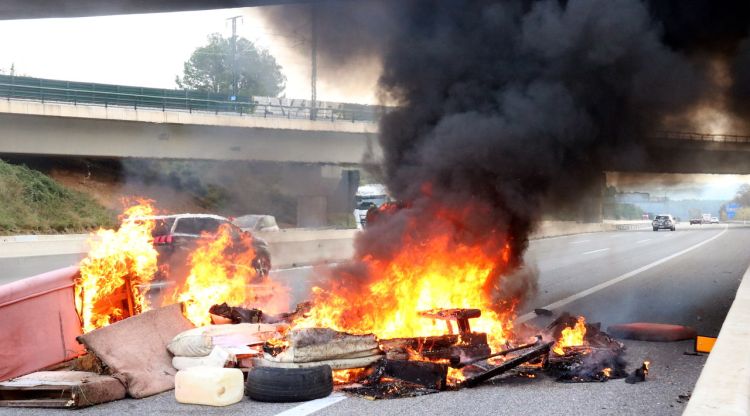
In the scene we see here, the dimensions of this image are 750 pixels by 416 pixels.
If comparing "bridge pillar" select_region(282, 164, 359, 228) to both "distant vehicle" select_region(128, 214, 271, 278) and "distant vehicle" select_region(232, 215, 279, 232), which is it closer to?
"distant vehicle" select_region(232, 215, 279, 232)

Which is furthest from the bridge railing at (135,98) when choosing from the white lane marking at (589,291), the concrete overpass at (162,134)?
the white lane marking at (589,291)

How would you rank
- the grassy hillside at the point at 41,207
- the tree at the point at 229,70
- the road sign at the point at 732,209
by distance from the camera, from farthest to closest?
the road sign at the point at 732,209 → the grassy hillside at the point at 41,207 → the tree at the point at 229,70

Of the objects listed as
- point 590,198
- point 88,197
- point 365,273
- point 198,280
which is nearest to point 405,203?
point 365,273

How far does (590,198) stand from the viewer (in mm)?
10812

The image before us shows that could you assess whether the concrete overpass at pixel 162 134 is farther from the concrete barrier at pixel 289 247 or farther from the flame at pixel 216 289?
the flame at pixel 216 289

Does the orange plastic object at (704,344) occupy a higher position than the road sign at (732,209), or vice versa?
the road sign at (732,209)

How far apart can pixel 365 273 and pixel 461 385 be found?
211 cm

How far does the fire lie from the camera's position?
6738mm

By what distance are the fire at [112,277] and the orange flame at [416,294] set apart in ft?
5.67

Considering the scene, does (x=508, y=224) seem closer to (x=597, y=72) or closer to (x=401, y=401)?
(x=597, y=72)

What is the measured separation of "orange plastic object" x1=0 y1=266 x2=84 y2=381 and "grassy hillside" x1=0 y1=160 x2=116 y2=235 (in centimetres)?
2334

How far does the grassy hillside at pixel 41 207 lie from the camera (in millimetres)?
28656

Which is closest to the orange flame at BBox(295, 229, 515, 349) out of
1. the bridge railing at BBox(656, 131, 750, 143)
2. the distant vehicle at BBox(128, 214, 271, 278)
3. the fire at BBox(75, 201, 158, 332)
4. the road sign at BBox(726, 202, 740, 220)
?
the fire at BBox(75, 201, 158, 332)

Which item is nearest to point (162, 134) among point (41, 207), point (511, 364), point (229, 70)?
point (229, 70)
